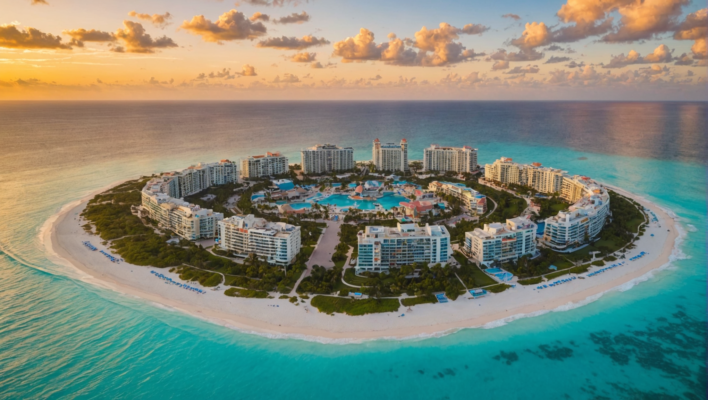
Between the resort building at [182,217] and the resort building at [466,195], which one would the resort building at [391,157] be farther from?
the resort building at [182,217]

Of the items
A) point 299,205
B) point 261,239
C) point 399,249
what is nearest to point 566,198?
point 399,249

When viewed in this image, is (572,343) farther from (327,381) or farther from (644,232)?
(644,232)

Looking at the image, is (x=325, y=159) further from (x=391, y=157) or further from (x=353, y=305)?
(x=353, y=305)

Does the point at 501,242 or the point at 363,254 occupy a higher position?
the point at 501,242

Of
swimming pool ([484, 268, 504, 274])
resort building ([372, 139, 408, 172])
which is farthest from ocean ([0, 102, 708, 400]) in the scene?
resort building ([372, 139, 408, 172])

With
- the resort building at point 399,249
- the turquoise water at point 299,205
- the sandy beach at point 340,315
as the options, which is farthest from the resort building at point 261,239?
the turquoise water at point 299,205

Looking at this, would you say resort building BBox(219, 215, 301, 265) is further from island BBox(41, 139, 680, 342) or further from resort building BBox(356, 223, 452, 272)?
resort building BBox(356, 223, 452, 272)

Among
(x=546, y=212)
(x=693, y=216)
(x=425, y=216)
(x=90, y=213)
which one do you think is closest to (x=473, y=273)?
(x=425, y=216)
